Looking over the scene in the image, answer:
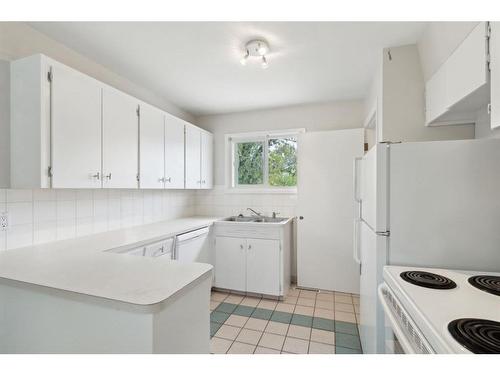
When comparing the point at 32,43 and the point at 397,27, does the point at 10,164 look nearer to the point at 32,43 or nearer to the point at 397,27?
the point at 32,43

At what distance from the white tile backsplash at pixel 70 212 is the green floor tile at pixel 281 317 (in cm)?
169

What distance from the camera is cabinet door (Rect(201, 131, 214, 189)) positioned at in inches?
130

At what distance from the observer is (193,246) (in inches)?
100

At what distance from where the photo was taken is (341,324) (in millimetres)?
2240

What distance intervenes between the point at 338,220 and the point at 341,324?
1102 millimetres

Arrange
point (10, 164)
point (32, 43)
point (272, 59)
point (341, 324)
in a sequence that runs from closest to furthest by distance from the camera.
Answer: point (10, 164), point (32, 43), point (272, 59), point (341, 324)

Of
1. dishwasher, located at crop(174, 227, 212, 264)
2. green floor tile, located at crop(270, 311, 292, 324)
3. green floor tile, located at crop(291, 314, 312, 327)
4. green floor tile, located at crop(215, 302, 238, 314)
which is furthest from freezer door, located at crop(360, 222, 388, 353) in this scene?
dishwasher, located at crop(174, 227, 212, 264)

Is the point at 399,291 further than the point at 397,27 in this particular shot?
No

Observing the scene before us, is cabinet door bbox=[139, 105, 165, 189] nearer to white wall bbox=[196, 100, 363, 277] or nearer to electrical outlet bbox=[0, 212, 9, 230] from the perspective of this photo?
electrical outlet bbox=[0, 212, 9, 230]

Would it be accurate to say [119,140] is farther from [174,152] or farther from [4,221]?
[4,221]

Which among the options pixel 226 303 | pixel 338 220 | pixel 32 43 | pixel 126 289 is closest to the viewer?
pixel 126 289

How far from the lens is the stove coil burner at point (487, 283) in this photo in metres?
0.98

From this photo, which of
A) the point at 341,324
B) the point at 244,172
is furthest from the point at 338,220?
the point at 244,172
